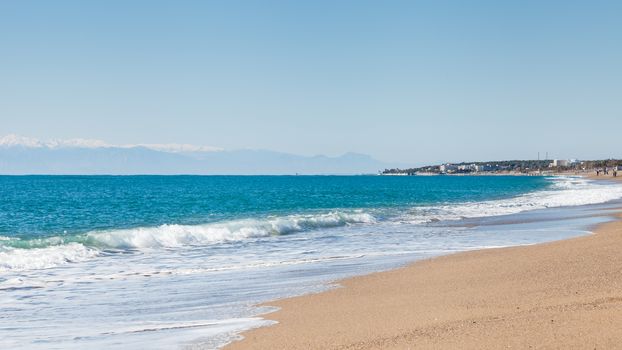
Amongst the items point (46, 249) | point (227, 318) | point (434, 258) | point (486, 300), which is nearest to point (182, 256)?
point (46, 249)

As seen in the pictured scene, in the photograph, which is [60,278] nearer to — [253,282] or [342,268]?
[253,282]

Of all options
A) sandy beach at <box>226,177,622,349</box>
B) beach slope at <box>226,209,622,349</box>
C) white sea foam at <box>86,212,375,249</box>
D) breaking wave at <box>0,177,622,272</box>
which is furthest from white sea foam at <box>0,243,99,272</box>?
beach slope at <box>226,209,622,349</box>

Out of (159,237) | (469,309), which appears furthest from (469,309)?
(159,237)

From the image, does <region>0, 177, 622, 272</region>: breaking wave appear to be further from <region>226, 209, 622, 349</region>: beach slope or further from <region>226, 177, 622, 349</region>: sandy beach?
<region>226, 209, 622, 349</region>: beach slope

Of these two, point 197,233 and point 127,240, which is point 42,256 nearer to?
point 127,240

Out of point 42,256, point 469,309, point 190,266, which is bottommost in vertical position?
point 190,266

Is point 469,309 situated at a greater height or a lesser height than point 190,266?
greater

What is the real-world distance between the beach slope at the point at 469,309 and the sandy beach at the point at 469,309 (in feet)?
0.04

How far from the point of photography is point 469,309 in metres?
9.96

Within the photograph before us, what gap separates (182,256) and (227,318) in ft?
35.8

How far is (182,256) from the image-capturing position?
2128cm

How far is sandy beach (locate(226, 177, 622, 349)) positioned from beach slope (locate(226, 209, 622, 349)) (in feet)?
0.04

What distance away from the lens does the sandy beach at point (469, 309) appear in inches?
313

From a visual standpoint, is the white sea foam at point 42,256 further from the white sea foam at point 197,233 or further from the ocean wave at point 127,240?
the white sea foam at point 197,233
